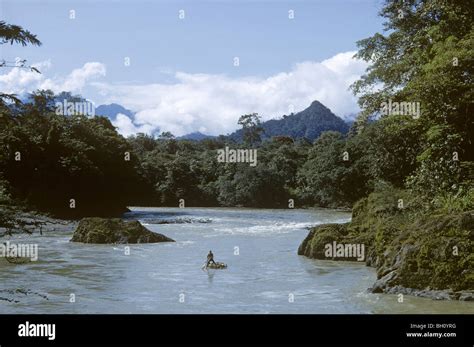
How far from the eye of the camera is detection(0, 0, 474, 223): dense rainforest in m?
18.0

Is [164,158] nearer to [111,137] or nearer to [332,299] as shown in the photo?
[111,137]

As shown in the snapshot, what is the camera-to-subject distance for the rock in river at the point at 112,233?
26.0 meters

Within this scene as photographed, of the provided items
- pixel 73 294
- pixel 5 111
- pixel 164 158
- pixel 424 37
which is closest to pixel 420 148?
pixel 424 37

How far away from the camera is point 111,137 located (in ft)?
165

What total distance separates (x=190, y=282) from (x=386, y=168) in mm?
11073

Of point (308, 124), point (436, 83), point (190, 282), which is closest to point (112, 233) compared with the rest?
point (190, 282)

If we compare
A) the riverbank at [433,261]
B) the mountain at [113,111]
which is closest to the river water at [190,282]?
the riverbank at [433,261]

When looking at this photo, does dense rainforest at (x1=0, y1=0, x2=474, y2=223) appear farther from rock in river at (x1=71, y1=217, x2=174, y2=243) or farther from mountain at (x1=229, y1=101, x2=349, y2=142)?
mountain at (x1=229, y1=101, x2=349, y2=142)

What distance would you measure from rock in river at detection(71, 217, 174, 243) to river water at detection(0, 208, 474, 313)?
686 mm

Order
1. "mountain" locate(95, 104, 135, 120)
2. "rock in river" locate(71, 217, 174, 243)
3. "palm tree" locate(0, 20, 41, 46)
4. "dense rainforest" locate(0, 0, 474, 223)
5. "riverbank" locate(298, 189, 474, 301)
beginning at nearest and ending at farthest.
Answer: "palm tree" locate(0, 20, 41, 46) → "riverbank" locate(298, 189, 474, 301) → "dense rainforest" locate(0, 0, 474, 223) → "rock in river" locate(71, 217, 174, 243) → "mountain" locate(95, 104, 135, 120)

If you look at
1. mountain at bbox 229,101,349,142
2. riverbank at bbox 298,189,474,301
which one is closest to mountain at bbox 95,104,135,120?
mountain at bbox 229,101,349,142

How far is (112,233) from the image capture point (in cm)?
2617

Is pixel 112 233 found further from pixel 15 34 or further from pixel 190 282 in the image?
pixel 15 34
